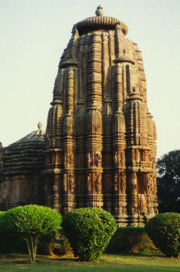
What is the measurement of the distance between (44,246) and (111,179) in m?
5.30

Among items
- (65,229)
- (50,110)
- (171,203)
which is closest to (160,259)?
(65,229)

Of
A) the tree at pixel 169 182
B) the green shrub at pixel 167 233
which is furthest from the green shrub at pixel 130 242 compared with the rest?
the tree at pixel 169 182

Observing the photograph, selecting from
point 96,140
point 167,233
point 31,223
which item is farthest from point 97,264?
point 96,140

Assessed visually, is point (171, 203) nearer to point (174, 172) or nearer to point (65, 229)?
point (174, 172)

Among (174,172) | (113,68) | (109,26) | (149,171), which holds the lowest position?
(149,171)

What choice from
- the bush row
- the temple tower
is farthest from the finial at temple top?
the bush row

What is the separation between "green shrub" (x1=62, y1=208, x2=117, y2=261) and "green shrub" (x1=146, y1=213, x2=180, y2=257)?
7.43 feet

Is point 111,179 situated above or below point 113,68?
below

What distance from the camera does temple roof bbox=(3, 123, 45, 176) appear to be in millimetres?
24500

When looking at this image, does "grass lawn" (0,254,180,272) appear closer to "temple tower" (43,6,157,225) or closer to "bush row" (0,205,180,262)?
"bush row" (0,205,180,262)

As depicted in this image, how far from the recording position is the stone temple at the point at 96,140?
20.3 meters

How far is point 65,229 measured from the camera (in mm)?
16125

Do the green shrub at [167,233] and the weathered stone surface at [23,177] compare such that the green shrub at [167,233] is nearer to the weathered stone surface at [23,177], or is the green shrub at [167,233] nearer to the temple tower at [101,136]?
the temple tower at [101,136]

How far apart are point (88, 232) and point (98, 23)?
14.4 m
